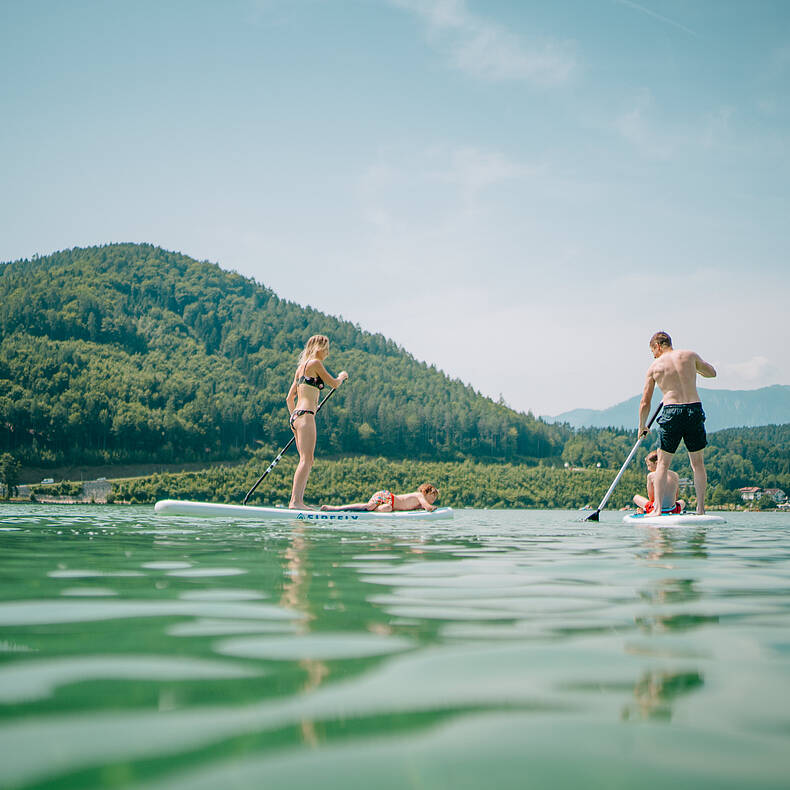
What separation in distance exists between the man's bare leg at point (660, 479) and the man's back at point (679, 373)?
949 mm

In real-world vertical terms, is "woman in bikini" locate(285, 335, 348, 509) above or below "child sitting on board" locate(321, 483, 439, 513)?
above

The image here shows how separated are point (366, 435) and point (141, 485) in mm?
68125

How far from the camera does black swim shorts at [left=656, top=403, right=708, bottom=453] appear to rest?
489 inches

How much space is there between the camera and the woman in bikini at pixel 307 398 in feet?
43.2

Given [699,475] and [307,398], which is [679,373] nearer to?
[699,475]

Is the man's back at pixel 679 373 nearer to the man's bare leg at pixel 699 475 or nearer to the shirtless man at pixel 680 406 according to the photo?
the shirtless man at pixel 680 406

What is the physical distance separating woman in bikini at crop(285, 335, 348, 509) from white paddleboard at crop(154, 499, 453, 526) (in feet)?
1.87

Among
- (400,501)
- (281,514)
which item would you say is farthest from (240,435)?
(281,514)

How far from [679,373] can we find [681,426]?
913mm

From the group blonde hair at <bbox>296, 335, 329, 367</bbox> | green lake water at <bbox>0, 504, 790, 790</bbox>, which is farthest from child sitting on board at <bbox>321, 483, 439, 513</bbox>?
green lake water at <bbox>0, 504, 790, 790</bbox>

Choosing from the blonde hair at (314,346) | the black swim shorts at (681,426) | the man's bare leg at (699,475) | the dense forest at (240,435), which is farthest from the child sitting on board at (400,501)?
the dense forest at (240,435)

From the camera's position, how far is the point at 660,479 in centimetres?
1317

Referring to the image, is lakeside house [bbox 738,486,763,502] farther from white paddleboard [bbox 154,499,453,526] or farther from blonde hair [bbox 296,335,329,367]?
blonde hair [bbox 296,335,329,367]

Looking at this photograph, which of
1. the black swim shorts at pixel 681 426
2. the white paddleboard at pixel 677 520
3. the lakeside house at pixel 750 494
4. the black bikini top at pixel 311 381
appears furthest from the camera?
the lakeside house at pixel 750 494
